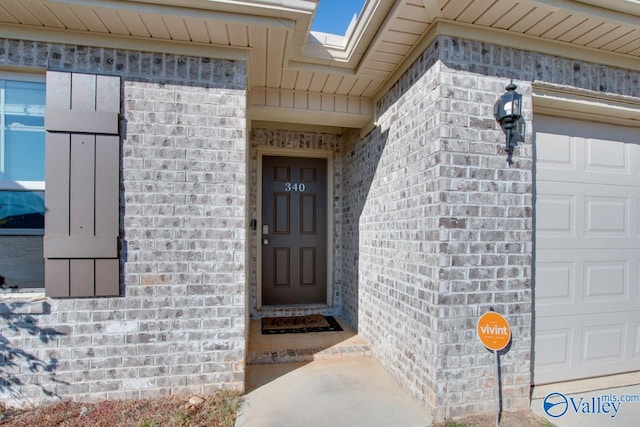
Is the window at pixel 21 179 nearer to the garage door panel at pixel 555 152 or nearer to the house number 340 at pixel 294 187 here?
the house number 340 at pixel 294 187

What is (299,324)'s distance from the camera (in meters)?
3.71

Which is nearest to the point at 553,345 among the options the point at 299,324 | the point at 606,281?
the point at 606,281

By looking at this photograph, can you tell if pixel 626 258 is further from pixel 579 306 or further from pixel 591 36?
pixel 591 36

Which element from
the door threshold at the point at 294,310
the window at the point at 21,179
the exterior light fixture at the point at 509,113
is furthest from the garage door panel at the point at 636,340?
the window at the point at 21,179

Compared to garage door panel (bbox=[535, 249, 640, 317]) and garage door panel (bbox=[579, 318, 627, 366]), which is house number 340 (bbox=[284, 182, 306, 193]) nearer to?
garage door panel (bbox=[535, 249, 640, 317])

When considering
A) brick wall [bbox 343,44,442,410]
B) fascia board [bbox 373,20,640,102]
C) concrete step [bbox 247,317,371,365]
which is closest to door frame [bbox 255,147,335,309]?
brick wall [bbox 343,44,442,410]

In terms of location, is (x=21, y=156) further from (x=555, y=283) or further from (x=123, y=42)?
(x=555, y=283)

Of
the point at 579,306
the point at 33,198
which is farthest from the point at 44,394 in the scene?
the point at 579,306

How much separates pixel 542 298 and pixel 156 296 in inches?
111

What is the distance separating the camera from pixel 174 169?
2355 millimetres

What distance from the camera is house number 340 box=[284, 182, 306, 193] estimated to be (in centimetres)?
416

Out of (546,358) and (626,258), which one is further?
(626,258)

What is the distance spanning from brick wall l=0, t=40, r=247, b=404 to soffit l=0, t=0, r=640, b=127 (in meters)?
0.14

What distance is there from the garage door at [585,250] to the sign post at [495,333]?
0.52m
